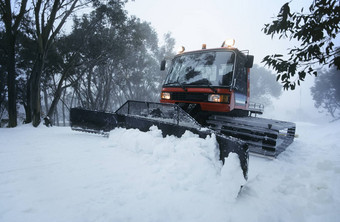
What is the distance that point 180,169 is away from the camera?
3053 millimetres

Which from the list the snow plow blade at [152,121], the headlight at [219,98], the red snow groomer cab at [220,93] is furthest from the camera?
the headlight at [219,98]

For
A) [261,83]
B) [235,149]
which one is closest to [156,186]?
[235,149]

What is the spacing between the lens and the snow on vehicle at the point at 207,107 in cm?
467

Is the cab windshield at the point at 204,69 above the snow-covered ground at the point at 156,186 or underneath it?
above

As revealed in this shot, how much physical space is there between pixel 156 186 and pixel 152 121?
1.88 m

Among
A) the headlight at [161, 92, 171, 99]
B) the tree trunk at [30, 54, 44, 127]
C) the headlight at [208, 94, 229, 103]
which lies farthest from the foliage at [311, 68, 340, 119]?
the tree trunk at [30, 54, 44, 127]

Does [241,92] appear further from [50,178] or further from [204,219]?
[50,178]

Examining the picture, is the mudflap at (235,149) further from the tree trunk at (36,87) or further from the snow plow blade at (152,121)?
the tree trunk at (36,87)

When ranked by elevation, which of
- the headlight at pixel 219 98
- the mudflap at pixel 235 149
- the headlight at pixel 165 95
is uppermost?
the headlight at pixel 165 95

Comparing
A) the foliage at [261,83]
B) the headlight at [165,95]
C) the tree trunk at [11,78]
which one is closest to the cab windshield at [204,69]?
the headlight at [165,95]

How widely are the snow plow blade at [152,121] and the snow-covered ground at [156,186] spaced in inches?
6.5

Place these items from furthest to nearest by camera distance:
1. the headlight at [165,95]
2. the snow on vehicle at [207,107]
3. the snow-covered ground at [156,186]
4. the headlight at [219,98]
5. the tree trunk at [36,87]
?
1. the tree trunk at [36,87]
2. the headlight at [165,95]
3. the headlight at [219,98]
4. the snow on vehicle at [207,107]
5. the snow-covered ground at [156,186]

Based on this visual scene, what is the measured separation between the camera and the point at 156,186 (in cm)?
271

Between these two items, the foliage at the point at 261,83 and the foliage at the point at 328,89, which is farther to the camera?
the foliage at the point at 261,83
